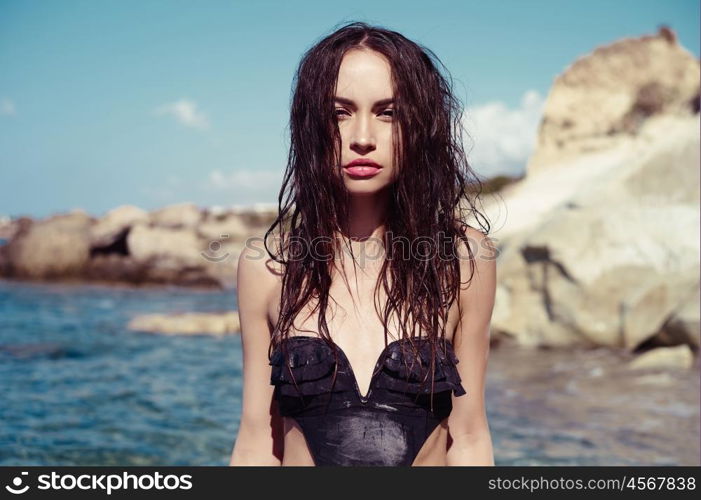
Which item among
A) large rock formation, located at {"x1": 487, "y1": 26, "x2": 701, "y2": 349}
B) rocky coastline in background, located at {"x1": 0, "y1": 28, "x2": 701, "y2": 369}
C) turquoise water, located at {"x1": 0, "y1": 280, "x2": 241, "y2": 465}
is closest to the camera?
turquoise water, located at {"x1": 0, "y1": 280, "x2": 241, "y2": 465}

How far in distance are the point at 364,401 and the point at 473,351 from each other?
38 cm

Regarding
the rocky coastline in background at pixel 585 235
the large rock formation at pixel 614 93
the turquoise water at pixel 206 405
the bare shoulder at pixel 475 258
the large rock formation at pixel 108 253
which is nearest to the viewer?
the bare shoulder at pixel 475 258

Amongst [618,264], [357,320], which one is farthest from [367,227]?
[618,264]

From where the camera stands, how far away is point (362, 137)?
1960 mm

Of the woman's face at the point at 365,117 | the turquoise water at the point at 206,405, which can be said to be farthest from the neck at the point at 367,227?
the turquoise water at the point at 206,405

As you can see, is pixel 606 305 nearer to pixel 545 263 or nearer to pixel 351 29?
pixel 545 263

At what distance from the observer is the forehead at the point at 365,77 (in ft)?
6.50

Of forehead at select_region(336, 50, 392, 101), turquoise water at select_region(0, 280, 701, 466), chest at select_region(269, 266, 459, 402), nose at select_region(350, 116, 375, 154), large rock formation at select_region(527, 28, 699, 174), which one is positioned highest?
large rock formation at select_region(527, 28, 699, 174)

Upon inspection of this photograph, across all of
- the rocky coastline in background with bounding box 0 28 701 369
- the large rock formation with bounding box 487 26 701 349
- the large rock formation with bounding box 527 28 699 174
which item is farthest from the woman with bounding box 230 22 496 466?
the large rock formation with bounding box 527 28 699 174

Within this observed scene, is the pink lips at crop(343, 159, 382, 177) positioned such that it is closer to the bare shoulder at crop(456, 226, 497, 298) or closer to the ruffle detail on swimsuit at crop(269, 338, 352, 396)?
the bare shoulder at crop(456, 226, 497, 298)

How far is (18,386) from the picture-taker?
36.3ft

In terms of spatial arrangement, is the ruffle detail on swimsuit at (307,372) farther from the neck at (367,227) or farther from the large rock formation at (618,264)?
the large rock formation at (618,264)

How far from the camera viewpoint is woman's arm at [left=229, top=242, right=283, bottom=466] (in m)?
2.12
